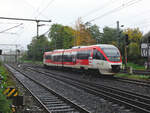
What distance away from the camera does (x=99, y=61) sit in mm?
17984

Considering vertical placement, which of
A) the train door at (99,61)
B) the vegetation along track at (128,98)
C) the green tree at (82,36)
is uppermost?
the green tree at (82,36)

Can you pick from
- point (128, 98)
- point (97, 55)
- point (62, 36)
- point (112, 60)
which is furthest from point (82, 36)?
point (128, 98)

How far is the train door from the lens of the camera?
17.6 metres

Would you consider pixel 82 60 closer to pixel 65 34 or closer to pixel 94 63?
pixel 94 63

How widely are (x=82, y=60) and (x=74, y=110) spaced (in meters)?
13.4

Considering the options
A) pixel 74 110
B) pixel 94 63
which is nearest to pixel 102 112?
pixel 74 110

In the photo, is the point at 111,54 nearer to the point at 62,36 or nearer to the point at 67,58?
the point at 67,58

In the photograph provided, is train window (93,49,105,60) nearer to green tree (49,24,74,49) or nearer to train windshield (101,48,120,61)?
train windshield (101,48,120,61)

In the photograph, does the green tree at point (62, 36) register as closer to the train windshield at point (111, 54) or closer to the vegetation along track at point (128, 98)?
the train windshield at point (111, 54)

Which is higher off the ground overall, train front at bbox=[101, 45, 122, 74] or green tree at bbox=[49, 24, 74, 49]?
green tree at bbox=[49, 24, 74, 49]

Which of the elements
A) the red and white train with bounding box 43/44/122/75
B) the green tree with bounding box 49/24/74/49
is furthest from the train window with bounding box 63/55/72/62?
the green tree with bounding box 49/24/74/49

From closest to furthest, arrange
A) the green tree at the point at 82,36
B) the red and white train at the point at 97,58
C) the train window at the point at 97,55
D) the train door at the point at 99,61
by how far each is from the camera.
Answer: the red and white train at the point at 97,58, the train door at the point at 99,61, the train window at the point at 97,55, the green tree at the point at 82,36

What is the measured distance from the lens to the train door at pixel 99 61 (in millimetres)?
17594

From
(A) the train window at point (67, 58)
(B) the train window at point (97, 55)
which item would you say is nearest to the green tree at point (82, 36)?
(A) the train window at point (67, 58)
